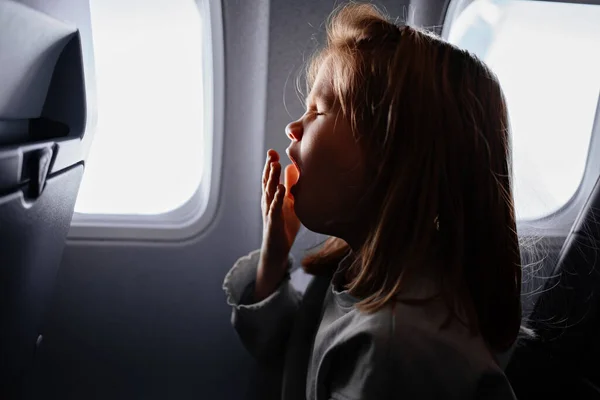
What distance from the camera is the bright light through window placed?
1.11 m

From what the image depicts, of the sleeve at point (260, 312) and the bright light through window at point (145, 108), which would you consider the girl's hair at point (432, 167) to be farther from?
the bright light through window at point (145, 108)

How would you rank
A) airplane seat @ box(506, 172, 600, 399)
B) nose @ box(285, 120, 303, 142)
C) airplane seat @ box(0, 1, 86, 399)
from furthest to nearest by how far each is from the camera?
airplane seat @ box(506, 172, 600, 399) → nose @ box(285, 120, 303, 142) → airplane seat @ box(0, 1, 86, 399)

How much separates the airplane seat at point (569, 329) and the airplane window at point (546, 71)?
16cm

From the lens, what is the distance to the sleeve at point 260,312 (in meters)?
0.91

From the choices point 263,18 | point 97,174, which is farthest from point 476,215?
point 97,174

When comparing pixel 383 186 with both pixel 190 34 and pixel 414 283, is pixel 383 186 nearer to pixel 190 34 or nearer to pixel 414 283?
pixel 414 283

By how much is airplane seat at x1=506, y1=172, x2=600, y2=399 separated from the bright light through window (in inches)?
29.9

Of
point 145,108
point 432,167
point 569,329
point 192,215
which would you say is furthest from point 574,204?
point 145,108

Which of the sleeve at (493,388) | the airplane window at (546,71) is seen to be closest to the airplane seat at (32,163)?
the sleeve at (493,388)

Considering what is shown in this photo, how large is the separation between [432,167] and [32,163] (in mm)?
455

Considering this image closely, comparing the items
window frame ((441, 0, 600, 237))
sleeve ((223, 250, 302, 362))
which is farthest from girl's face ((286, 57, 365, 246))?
window frame ((441, 0, 600, 237))

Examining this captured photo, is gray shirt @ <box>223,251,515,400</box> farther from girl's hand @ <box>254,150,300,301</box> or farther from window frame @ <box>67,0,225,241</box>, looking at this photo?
window frame @ <box>67,0,225,241</box>

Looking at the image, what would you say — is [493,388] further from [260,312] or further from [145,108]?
[145,108]

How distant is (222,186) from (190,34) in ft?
1.06
